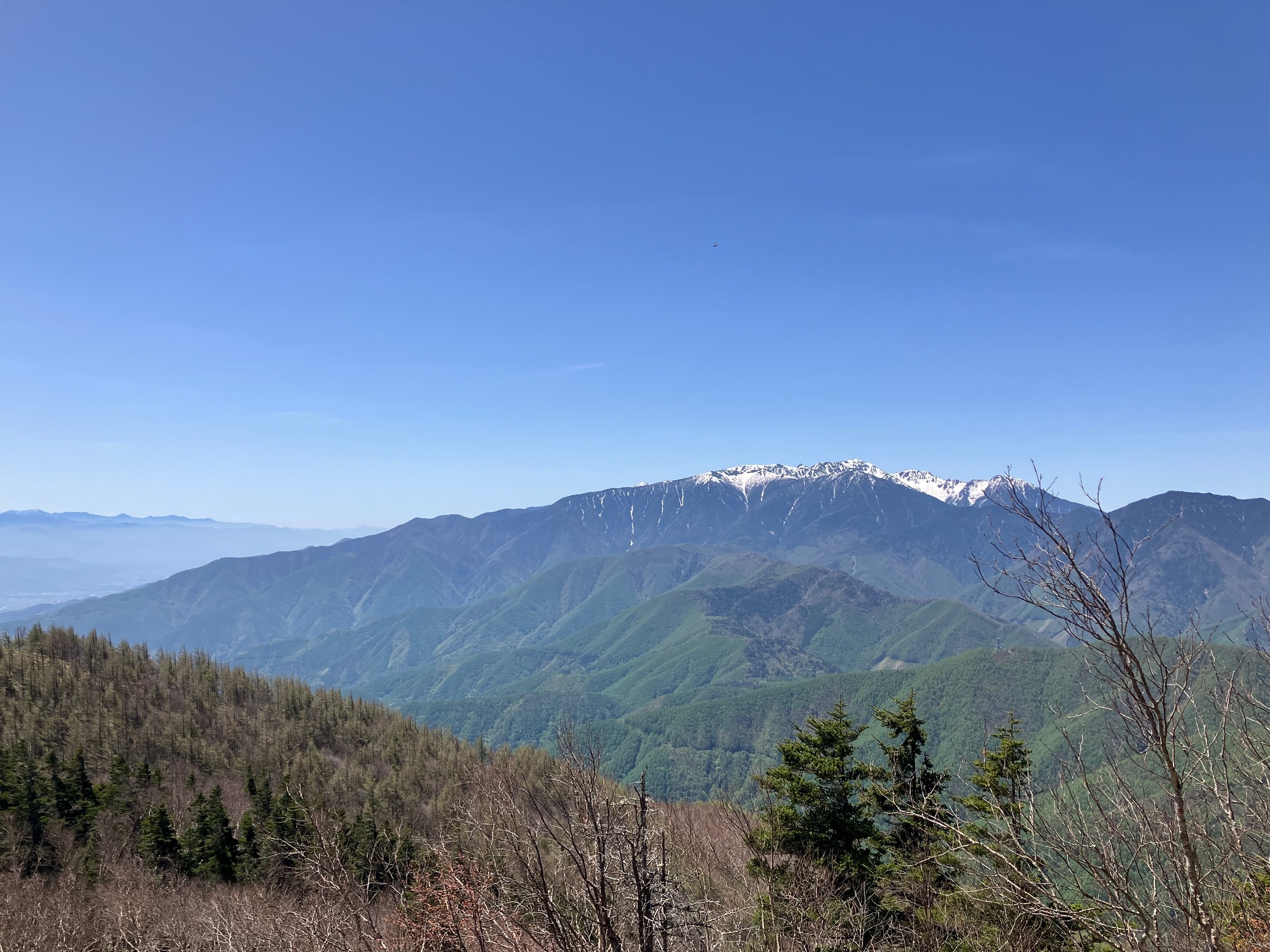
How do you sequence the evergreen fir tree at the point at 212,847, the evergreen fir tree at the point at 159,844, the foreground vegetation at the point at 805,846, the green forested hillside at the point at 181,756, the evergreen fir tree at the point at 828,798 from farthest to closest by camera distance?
the green forested hillside at the point at 181,756 < the evergreen fir tree at the point at 212,847 < the evergreen fir tree at the point at 159,844 < the evergreen fir tree at the point at 828,798 < the foreground vegetation at the point at 805,846

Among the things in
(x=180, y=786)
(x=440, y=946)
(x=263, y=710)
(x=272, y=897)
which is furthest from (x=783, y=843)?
(x=263, y=710)

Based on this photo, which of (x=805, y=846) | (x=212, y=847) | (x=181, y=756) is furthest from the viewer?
(x=181, y=756)

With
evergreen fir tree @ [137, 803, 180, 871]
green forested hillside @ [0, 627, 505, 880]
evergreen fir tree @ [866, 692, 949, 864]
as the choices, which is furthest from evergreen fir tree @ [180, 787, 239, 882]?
evergreen fir tree @ [866, 692, 949, 864]

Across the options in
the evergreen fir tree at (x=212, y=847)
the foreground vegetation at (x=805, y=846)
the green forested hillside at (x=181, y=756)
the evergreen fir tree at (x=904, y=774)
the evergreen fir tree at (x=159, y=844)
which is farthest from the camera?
the green forested hillside at (x=181, y=756)

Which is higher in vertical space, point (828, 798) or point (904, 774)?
Answer: point (904, 774)

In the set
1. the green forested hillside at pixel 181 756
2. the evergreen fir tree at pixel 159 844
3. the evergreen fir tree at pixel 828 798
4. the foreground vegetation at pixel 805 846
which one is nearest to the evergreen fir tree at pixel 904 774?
the foreground vegetation at pixel 805 846

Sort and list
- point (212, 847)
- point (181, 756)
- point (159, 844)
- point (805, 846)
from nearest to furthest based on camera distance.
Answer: point (805, 846)
point (159, 844)
point (212, 847)
point (181, 756)

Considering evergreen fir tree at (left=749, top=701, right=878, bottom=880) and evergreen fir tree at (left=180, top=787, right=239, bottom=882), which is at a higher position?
evergreen fir tree at (left=749, top=701, right=878, bottom=880)

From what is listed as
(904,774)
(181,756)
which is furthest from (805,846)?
(181,756)

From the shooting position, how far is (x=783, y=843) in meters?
26.3

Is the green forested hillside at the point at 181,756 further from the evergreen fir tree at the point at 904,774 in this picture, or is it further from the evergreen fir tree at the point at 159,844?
the evergreen fir tree at the point at 904,774

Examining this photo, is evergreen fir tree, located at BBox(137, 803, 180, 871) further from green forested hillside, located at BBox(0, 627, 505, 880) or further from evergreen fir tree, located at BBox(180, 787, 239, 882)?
evergreen fir tree, located at BBox(180, 787, 239, 882)

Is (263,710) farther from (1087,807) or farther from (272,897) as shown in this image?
(1087,807)

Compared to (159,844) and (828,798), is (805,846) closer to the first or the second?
(828,798)
